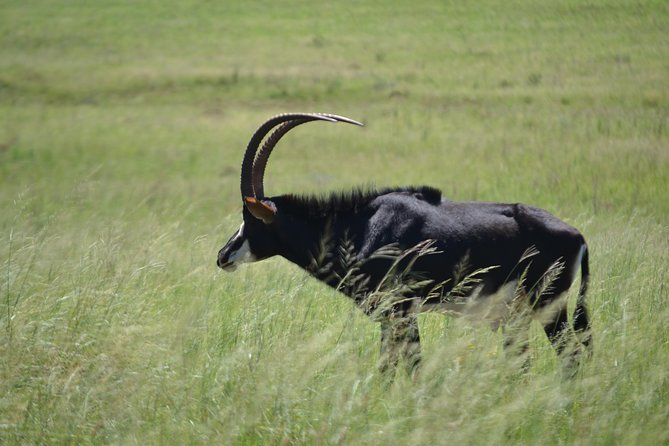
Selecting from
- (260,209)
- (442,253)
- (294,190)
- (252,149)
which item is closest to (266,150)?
(252,149)

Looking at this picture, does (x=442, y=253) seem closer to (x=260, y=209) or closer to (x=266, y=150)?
(x=260, y=209)

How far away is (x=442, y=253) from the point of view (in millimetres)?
6785

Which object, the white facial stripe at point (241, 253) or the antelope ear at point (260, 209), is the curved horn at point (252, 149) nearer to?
the antelope ear at point (260, 209)

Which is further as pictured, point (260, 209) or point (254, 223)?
point (254, 223)

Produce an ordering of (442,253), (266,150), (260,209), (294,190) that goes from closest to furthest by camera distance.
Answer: (442,253), (260,209), (266,150), (294,190)

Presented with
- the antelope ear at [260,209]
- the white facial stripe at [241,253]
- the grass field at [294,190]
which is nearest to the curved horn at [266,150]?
the antelope ear at [260,209]

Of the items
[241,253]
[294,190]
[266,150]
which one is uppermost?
[266,150]

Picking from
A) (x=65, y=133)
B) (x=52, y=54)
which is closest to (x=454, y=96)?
(x=65, y=133)

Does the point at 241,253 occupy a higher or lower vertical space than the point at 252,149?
lower

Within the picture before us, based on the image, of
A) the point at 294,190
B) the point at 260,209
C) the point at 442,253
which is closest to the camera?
the point at 442,253

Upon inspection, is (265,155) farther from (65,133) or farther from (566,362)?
(65,133)

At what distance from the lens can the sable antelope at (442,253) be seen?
6.55 meters

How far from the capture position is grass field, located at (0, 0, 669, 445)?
483 centimetres

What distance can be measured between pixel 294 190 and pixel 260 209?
9.73 m
